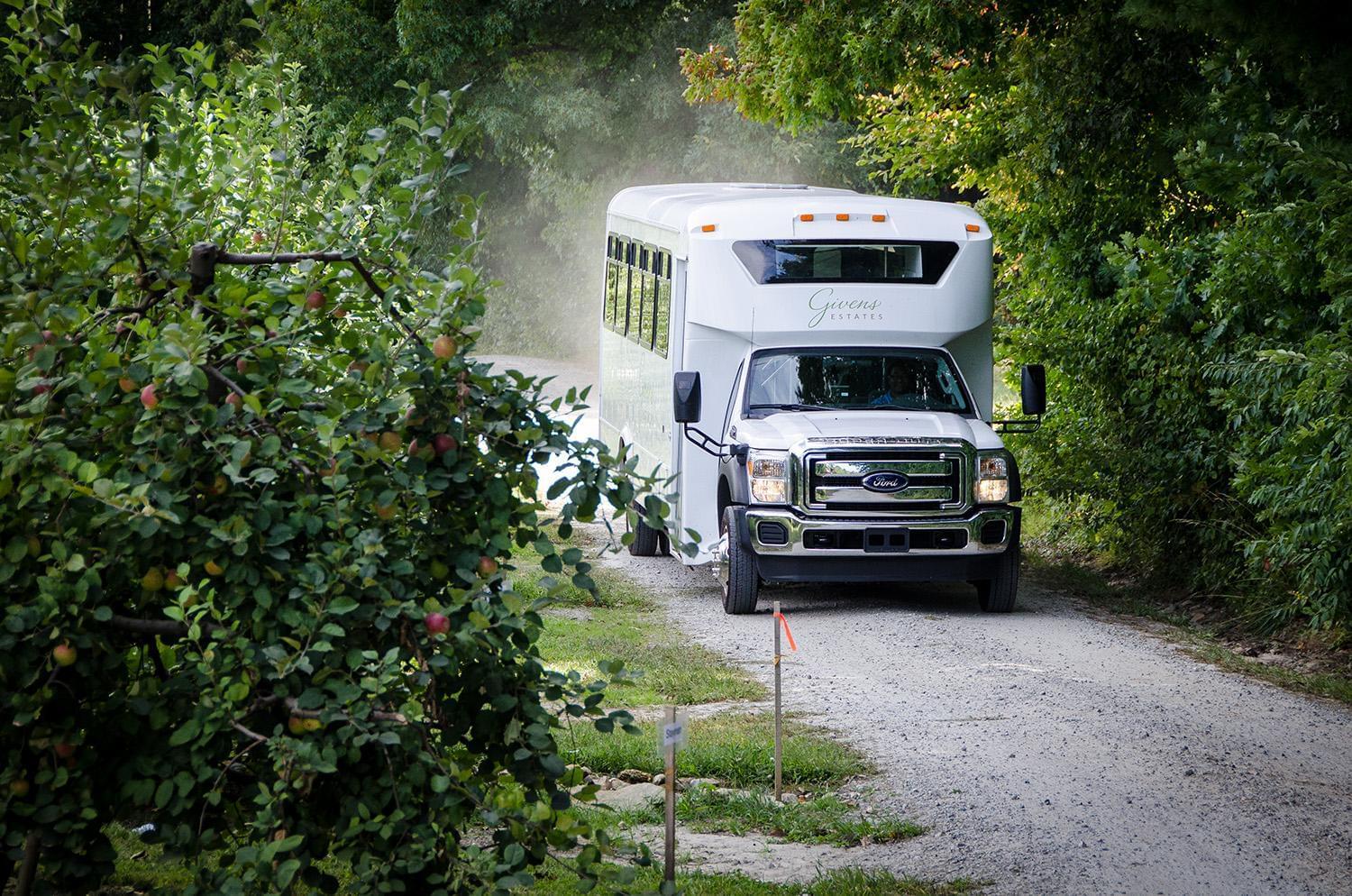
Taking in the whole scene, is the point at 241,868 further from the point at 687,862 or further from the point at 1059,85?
the point at 1059,85

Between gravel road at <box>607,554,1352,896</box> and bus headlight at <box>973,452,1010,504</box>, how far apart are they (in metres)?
0.99

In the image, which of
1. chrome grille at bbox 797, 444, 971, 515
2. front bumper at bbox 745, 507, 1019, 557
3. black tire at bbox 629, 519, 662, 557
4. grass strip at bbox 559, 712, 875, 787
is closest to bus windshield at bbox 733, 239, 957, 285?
chrome grille at bbox 797, 444, 971, 515

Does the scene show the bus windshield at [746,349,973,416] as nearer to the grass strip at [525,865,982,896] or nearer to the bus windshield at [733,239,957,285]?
the bus windshield at [733,239,957,285]

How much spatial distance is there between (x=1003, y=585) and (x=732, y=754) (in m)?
5.13

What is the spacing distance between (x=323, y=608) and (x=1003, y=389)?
82.2ft

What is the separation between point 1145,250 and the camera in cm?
1325

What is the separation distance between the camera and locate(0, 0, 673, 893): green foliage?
Answer: 407 cm

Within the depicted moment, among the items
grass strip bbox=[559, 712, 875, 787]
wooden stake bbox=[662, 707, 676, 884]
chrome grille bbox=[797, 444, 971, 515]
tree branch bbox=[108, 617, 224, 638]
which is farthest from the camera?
chrome grille bbox=[797, 444, 971, 515]

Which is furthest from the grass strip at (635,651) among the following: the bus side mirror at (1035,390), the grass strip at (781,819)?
the bus side mirror at (1035,390)

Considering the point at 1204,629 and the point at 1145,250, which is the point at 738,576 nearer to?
the point at 1204,629

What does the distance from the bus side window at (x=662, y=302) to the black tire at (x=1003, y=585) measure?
139 inches

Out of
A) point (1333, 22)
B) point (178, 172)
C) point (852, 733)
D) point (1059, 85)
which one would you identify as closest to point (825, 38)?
point (1059, 85)

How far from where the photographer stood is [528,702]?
4410mm

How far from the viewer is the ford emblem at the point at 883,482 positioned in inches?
489
